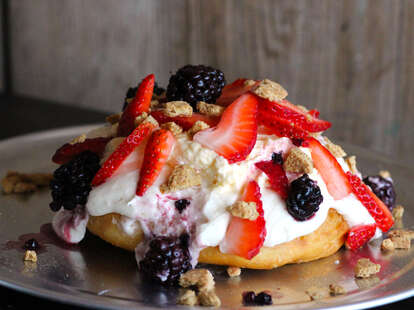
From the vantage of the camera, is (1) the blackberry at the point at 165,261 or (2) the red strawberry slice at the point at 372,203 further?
(2) the red strawberry slice at the point at 372,203

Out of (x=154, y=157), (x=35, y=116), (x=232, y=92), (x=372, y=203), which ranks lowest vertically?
(x=35, y=116)

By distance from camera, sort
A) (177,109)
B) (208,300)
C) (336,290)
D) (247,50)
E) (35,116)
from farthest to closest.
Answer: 1. (247,50)
2. (35,116)
3. (177,109)
4. (336,290)
5. (208,300)

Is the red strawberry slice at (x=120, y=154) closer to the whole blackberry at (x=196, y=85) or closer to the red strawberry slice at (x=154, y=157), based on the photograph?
the red strawberry slice at (x=154, y=157)

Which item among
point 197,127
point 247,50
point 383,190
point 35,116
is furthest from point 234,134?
point 247,50

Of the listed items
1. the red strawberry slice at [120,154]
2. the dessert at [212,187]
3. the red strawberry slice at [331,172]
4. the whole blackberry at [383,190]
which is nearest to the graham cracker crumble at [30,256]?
the dessert at [212,187]

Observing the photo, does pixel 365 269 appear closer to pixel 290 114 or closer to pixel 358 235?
pixel 358 235

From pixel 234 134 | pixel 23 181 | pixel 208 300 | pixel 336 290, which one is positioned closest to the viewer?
pixel 208 300
